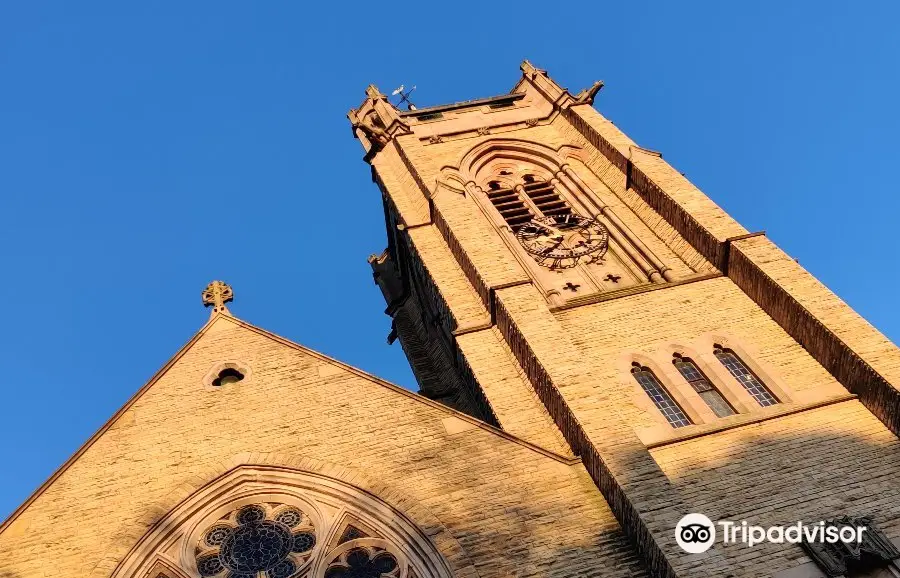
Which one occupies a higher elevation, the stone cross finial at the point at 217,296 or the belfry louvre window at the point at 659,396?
the stone cross finial at the point at 217,296

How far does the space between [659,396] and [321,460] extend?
456cm

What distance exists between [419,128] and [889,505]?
14435 millimetres

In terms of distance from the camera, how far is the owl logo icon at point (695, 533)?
912cm

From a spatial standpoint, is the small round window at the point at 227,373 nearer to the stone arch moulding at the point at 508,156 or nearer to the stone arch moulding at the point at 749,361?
the stone arch moulding at the point at 749,361

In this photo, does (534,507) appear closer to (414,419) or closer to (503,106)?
(414,419)

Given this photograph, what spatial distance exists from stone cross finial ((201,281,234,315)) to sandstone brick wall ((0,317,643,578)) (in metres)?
1.55

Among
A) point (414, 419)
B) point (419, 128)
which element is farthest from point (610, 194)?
point (414, 419)

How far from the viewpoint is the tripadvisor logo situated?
9164 millimetres

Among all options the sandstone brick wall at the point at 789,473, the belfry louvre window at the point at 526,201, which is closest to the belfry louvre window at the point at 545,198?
the belfry louvre window at the point at 526,201

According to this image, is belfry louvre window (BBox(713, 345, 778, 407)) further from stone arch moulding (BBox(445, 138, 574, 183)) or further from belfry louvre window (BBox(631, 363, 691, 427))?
stone arch moulding (BBox(445, 138, 574, 183))

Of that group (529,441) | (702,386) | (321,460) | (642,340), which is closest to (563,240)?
(642,340)

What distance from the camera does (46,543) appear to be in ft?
32.4

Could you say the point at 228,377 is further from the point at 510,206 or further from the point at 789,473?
the point at 510,206

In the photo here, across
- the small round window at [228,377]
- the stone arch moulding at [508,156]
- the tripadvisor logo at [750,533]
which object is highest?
the stone arch moulding at [508,156]
